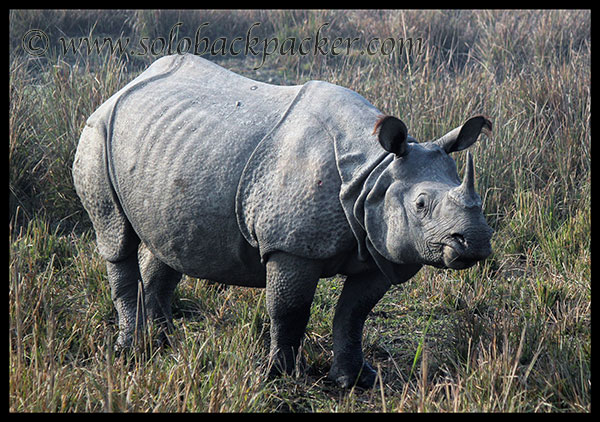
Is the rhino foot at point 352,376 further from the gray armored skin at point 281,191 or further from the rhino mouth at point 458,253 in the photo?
the rhino mouth at point 458,253

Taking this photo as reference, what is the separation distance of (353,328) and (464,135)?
41.0 inches

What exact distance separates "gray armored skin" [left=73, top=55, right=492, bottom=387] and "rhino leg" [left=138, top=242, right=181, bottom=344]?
263mm

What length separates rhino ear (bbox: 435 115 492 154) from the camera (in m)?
3.08

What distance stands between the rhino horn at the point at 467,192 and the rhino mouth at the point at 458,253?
129mm

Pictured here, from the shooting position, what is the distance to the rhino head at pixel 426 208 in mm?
2752

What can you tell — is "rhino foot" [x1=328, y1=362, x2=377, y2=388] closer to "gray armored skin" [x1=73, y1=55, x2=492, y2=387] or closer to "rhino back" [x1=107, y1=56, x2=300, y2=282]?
"gray armored skin" [x1=73, y1=55, x2=492, y2=387]

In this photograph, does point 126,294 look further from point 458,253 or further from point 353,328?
point 458,253

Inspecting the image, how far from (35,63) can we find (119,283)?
5.11 metres

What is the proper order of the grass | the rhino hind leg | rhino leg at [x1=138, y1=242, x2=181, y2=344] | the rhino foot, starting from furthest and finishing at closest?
1. rhino leg at [x1=138, y1=242, x2=181, y2=344]
2. the rhino hind leg
3. the rhino foot
4. the grass

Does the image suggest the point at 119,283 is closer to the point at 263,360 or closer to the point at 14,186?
the point at 263,360

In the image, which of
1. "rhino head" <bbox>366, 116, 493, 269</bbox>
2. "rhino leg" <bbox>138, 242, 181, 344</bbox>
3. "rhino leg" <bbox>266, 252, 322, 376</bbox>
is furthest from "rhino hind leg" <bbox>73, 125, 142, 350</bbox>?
"rhino head" <bbox>366, 116, 493, 269</bbox>

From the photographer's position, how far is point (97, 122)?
3.63 metres

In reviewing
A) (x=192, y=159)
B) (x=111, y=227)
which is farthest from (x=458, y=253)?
(x=111, y=227)
